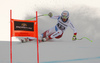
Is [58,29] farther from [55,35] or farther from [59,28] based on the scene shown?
[55,35]

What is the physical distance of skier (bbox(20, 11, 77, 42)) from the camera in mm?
5174

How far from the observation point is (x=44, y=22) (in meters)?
6.58

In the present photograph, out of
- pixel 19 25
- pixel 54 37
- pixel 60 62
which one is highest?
pixel 19 25

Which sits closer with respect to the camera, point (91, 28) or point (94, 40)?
point (94, 40)

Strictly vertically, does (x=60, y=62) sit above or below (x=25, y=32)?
below

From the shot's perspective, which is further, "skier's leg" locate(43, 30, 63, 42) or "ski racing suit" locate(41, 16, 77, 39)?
"skier's leg" locate(43, 30, 63, 42)

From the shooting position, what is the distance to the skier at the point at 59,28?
5174 millimetres

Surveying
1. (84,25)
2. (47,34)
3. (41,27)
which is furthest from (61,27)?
(84,25)

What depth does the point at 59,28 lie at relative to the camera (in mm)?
5418

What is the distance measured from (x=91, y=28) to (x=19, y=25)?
16.5ft

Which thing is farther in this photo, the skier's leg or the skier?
the skier's leg

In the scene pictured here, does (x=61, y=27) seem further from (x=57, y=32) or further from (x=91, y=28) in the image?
(x=91, y=28)

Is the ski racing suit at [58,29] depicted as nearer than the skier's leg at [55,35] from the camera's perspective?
Yes

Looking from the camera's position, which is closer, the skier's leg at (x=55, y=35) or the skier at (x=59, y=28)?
the skier at (x=59, y=28)
